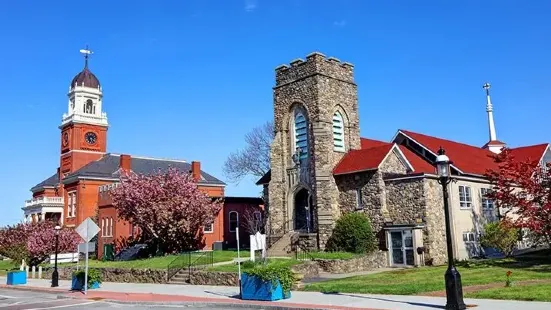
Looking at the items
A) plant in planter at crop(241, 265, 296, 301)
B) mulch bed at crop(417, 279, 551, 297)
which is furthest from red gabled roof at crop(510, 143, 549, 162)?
plant in planter at crop(241, 265, 296, 301)

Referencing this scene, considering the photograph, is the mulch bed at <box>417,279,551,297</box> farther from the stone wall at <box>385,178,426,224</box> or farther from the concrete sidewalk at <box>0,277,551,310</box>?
the stone wall at <box>385,178,426,224</box>

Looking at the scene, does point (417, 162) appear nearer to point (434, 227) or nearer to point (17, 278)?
point (434, 227)

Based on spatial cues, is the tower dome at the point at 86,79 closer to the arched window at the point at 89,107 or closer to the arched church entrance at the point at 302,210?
the arched window at the point at 89,107

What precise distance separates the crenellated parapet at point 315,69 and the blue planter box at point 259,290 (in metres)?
18.3

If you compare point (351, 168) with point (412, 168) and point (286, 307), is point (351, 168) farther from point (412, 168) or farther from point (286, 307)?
point (286, 307)

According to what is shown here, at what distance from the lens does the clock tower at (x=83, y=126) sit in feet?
207

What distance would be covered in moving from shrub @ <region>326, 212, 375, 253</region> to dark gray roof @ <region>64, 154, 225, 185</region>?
2944cm

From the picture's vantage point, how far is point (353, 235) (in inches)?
1109

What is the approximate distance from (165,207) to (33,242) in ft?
36.7

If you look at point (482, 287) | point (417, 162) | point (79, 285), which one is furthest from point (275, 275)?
point (417, 162)

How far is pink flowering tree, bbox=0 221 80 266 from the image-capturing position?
36.8m

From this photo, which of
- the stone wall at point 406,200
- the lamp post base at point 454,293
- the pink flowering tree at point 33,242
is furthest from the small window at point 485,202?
the pink flowering tree at point 33,242

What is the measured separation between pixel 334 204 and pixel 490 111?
2159 cm

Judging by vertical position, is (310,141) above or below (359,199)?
above
